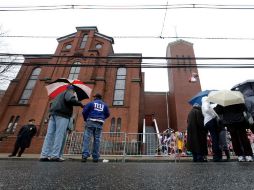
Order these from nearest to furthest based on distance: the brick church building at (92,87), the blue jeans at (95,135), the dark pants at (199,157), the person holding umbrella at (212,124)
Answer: the blue jeans at (95,135), the person holding umbrella at (212,124), the dark pants at (199,157), the brick church building at (92,87)

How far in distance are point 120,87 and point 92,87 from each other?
3.27m

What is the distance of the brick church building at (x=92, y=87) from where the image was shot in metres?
19.2

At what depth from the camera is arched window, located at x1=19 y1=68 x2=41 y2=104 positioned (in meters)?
22.3

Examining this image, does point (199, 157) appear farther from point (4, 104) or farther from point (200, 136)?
point (4, 104)

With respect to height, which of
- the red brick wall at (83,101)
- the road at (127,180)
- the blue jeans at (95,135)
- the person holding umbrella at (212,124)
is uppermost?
the red brick wall at (83,101)

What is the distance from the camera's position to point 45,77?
891 inches

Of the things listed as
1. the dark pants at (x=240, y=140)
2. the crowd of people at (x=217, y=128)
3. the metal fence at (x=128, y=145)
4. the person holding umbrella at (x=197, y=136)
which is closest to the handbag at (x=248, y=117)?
the crowd of people at (x=217, y=128)

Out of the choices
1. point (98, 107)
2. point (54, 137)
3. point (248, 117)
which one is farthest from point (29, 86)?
point (248, 117)

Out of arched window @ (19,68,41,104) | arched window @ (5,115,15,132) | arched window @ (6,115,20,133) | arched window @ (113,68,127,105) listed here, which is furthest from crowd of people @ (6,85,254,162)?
arched window @ (19,68,41,104)

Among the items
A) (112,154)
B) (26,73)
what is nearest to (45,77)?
(26,73)

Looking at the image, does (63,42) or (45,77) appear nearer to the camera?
(45,77)

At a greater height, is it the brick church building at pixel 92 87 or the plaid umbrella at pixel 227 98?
the brick church building at pixel 92 87

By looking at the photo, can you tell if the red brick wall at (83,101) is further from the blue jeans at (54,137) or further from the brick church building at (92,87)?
the blue jeans at (54,137)

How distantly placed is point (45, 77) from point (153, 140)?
16.1 meters
